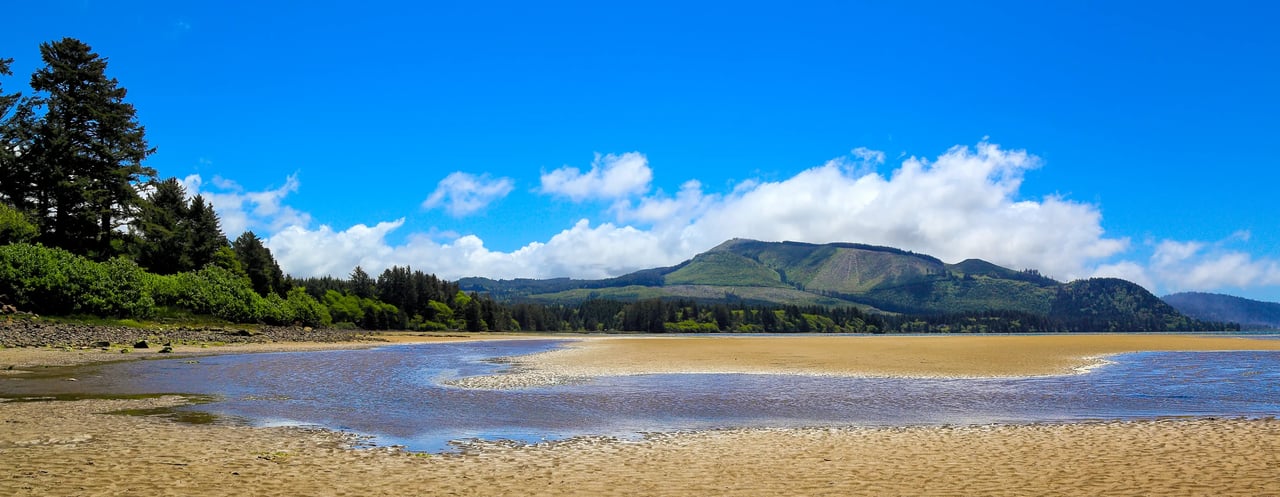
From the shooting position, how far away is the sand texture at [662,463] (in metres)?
11.3

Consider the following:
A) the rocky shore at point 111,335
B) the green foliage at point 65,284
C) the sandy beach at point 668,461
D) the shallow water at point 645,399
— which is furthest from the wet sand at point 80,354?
the sandy beach at point 668,461

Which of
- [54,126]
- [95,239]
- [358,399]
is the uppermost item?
[54,126]

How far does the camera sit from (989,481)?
475 inches

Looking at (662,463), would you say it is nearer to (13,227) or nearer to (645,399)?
(645,399)

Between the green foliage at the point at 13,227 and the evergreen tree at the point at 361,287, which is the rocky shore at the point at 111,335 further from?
the evergreen tree at the point at 361,287

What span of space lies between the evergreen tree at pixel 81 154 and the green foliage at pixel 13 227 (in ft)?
25.0

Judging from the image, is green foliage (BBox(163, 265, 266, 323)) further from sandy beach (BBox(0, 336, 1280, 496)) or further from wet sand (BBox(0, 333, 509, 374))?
sandy beach (BBox(0, 336, 1280, 496))

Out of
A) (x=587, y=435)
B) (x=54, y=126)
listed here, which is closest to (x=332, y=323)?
(x=54, y=126)

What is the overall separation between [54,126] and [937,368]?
82692mm

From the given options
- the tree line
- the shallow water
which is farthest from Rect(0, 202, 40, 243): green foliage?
the shallow water

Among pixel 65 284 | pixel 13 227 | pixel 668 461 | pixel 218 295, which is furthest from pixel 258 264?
pixel 668 461

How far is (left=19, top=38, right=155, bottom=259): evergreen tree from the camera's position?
71.8 metres

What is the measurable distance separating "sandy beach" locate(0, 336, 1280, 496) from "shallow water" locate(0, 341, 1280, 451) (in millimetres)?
2013

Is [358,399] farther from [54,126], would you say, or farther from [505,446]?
[54,126]
